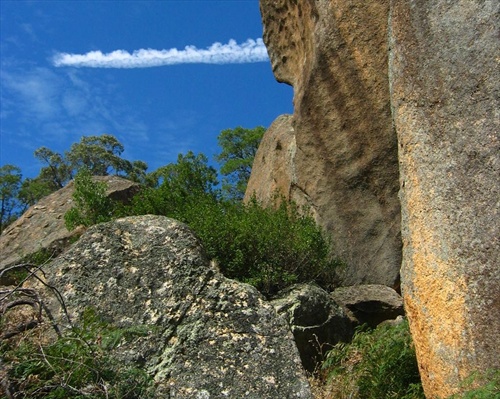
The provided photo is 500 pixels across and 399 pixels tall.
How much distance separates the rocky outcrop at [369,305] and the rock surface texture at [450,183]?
3220mm

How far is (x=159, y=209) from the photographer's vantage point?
12.4m

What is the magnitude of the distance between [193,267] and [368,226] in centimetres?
564

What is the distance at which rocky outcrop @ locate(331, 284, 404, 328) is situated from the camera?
31.7ft

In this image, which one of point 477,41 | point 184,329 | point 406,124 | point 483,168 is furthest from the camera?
point 406,124

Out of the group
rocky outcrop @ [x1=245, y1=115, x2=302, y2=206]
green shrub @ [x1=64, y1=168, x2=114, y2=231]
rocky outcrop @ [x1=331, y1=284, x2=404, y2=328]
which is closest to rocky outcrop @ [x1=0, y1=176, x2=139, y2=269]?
green shrub @ [x1=64, y1=168, x2=114, y2=231]

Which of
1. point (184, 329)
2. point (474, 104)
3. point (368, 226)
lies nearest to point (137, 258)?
point (184, 329)

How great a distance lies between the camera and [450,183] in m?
5.86

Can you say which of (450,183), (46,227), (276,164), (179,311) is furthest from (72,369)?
(46,227)

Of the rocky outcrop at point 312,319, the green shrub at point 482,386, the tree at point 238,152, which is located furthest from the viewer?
the tree at point 238,152

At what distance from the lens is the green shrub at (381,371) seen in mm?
6605

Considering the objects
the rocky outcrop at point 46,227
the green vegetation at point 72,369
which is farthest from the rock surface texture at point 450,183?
the rocky outcrop at point 46,227

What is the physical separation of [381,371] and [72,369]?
10.5ft

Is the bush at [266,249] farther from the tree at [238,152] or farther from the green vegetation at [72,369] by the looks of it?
the tree at [238,152]

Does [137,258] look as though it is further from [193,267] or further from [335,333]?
[335,333]
